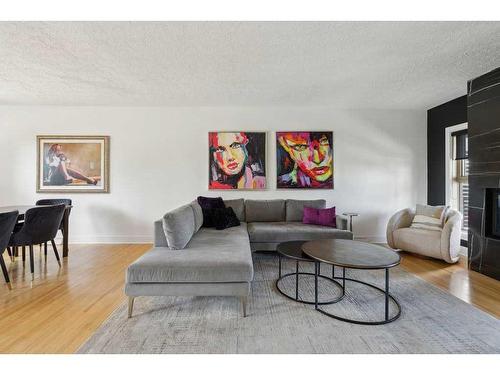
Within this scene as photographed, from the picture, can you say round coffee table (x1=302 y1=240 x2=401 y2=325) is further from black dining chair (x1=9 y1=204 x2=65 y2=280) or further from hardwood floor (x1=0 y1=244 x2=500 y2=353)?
black dining chair (x1=9 y1=204 x2=65 y2=280)

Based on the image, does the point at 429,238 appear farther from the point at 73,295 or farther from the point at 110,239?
the point at 110,239

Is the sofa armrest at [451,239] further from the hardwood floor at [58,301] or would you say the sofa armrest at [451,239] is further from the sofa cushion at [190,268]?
the hardwood floor at [58,301]

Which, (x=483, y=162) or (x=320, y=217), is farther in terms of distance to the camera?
(x=320, y=217)

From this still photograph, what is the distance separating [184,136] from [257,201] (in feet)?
5.88

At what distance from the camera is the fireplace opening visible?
2934 millimetres

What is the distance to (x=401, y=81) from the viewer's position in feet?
10.9

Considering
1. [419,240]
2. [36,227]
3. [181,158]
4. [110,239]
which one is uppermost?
[181,158]

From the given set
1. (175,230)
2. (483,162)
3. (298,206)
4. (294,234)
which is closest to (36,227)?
(175,230)

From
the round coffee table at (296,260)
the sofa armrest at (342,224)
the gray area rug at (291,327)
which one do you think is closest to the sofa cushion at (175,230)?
the gray area rug at (291,327)

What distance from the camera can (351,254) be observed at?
218cm

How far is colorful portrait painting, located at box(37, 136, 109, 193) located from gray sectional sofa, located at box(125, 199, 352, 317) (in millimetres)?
2357

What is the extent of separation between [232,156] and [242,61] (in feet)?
6.27
